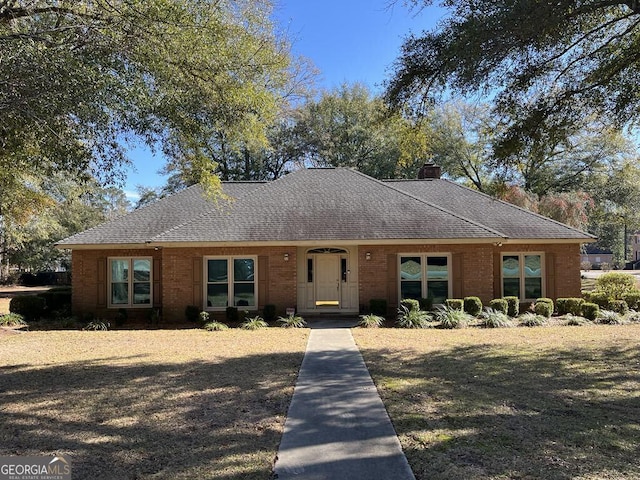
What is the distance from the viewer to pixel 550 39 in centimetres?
784

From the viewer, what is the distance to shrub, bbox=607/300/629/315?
49.4ft

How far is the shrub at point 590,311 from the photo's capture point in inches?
565

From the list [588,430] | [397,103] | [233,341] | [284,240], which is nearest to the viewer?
[588,430]

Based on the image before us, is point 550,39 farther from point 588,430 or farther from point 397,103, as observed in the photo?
point 588,430

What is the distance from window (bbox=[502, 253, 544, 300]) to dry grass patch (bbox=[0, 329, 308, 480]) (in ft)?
29.5

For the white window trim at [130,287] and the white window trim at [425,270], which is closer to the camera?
the white window trim at [425,270]

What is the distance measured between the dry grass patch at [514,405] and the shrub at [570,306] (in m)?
4.13

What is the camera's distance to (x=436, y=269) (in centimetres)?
1533

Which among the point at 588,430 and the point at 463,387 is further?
the point at 463,387

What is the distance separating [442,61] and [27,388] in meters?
8.51

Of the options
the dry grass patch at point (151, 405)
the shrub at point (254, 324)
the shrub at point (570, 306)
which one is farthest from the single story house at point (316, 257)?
the dry grass patch at point (151, 405)

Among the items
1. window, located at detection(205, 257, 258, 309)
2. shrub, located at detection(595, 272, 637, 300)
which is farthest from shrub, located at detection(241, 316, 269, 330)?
shrub, located at detection(595, 272, 637, 300)

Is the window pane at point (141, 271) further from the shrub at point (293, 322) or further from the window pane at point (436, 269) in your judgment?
the window pane at point (436, 269)

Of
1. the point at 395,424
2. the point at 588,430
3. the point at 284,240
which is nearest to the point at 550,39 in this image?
the point at 588,430
